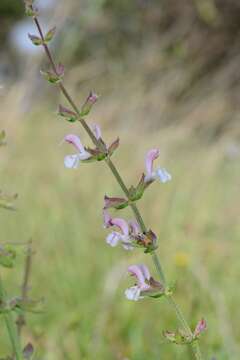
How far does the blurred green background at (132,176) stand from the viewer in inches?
101

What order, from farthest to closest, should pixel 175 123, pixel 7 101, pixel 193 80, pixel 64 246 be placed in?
pixel 193 80, pixel 175 123, pixel 7 101, pixel 64 246

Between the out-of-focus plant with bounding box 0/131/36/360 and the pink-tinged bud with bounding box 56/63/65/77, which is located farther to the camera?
the out-of-focus plant with bounding box 0/131/36/360

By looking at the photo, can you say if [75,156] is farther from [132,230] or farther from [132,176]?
[132,176]

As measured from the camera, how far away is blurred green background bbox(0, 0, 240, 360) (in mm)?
2568

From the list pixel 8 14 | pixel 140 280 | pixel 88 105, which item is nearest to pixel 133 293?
pixel 140 280

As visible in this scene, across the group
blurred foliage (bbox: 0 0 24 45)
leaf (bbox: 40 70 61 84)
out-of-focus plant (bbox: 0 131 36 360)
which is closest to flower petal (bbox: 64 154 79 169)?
leaf (bbox: 40 70 61 84)

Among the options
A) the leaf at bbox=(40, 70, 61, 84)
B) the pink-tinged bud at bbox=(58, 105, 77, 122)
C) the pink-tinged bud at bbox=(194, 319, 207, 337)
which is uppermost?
the leaf at bbox=(40, 70, 61, 84)

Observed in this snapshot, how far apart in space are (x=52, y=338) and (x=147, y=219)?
1556 mm

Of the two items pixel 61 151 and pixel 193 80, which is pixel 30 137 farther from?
pixel 193 80

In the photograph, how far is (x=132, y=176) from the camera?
4.92 meters

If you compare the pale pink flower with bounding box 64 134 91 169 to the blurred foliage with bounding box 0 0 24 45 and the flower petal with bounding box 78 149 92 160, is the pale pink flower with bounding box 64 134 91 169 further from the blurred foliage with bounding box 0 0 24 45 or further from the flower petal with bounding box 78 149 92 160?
the blurred foliage with bounding box 0 0 24 45

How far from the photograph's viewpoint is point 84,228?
378cm

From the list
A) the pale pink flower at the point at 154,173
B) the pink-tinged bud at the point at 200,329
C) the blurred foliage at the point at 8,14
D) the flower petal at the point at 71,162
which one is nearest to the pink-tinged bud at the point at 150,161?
the pale pink flower at the point at 154,173

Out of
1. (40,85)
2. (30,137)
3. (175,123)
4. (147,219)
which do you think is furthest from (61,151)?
(40,85)
